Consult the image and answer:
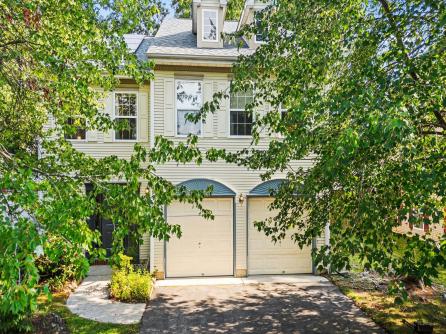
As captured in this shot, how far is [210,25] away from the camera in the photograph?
38.7ft

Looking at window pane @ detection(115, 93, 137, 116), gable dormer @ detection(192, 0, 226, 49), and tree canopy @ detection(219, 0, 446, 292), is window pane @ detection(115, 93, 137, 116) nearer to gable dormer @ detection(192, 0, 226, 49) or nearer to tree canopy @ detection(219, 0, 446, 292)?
gable dormer @ detection(192, 0, 226, 49)

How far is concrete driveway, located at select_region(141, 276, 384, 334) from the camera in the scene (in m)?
7.34

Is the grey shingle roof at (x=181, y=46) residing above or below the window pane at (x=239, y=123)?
above

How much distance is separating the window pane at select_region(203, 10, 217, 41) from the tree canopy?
5.85m

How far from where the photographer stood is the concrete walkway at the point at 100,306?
781 centimetres

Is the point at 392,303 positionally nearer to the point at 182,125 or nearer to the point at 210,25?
the point at 182,125

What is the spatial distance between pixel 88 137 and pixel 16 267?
9.80 m

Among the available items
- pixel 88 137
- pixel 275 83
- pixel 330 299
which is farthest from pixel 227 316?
pixel 88 137

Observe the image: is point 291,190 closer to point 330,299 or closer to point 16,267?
point 16,267

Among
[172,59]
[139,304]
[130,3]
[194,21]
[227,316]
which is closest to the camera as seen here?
[130,3]

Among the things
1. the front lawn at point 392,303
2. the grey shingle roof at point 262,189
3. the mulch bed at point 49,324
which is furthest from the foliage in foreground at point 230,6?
the mulch bed at point 49,324

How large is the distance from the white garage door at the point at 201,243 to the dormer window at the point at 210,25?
17.8 feet

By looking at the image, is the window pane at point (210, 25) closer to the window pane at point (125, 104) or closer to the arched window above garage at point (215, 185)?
the window pane at point (125, 104)

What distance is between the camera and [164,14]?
21219mm
